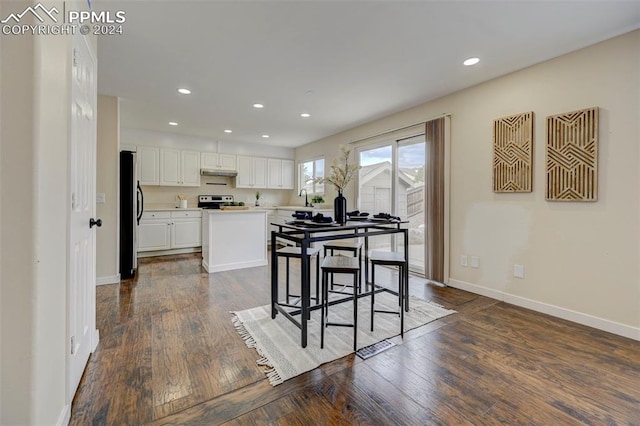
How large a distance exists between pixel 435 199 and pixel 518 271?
1292mm

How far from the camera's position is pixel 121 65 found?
9.52ft

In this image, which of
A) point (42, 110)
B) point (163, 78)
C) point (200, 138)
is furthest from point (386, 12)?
point (200, 138)

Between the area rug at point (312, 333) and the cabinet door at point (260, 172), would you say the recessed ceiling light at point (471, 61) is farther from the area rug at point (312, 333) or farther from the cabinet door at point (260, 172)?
the cabinet door at point (260, 172)

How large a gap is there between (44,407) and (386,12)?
299 centimetres

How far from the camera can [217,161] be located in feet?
21.2

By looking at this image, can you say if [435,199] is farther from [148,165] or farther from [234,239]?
[148,165]

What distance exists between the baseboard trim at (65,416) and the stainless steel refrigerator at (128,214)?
299 cm

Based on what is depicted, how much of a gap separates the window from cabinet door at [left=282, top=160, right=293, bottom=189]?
0.88 ft

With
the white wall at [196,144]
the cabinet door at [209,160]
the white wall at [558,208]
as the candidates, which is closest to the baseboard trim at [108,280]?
the white wall at [196,144]

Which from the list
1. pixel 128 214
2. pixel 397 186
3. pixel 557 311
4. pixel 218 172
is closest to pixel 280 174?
pixel 218 172

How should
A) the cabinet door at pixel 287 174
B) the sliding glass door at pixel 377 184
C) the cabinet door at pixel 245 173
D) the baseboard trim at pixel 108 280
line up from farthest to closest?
the cabinet door at pixel 287 174, the cabinet door at pixel 245 173, the sliding glass door at pixel 377 184, the baseboard trim at pixel 108 280

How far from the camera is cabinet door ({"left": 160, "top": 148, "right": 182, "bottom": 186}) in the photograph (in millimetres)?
5836

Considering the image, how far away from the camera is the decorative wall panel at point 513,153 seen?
114 inches

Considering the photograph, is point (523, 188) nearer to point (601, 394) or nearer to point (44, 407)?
point (601, 394)
